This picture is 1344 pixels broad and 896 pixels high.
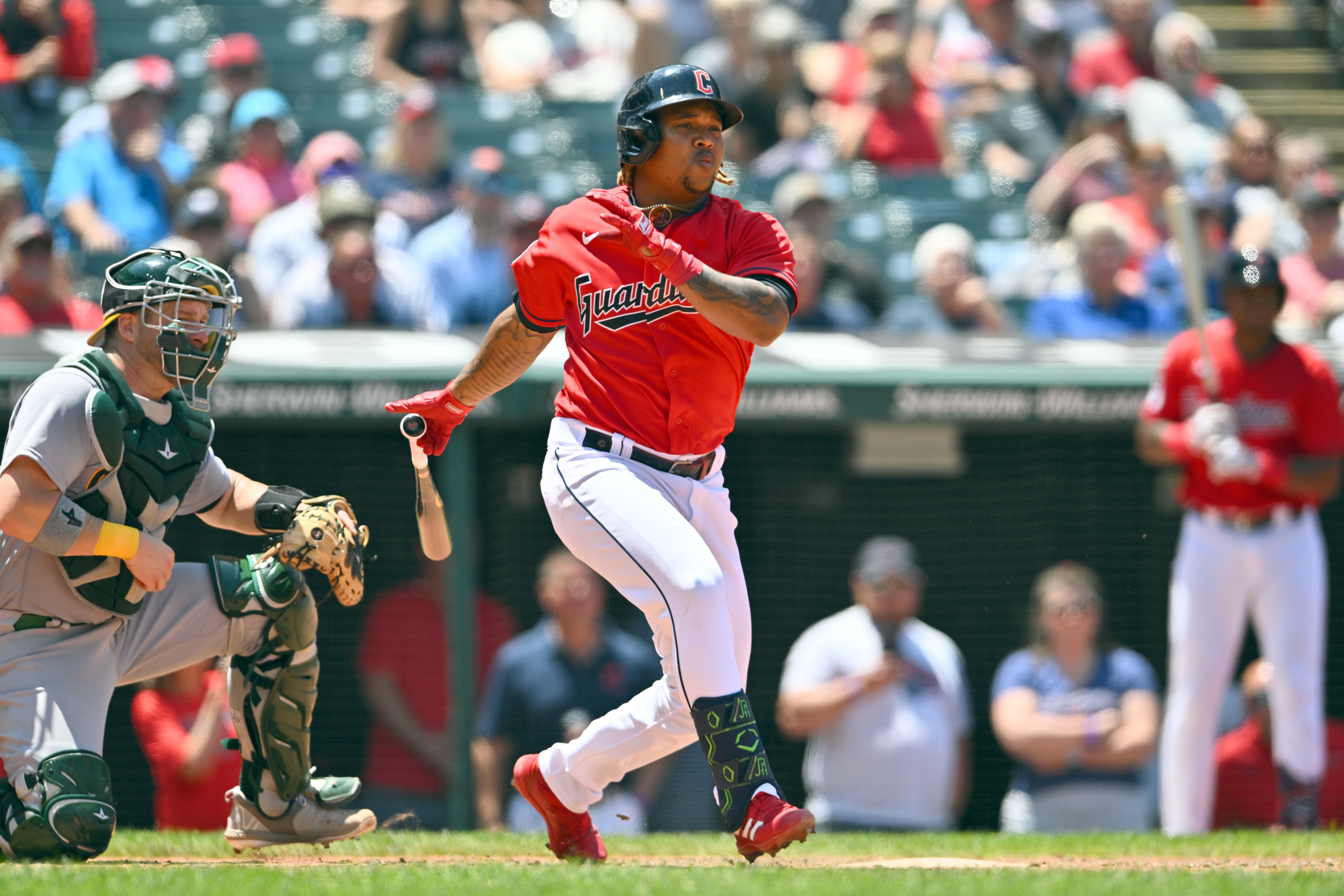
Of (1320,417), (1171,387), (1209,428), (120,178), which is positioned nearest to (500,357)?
(1209,428)

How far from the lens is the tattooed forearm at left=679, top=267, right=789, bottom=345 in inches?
152

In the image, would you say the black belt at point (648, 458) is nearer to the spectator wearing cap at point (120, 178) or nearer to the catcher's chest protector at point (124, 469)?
the catcher's chest protector at point (124, 469)

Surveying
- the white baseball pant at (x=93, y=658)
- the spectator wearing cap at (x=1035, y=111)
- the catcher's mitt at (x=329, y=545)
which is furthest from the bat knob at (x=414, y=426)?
the spectator wearing cap at (x=1035, y=111)

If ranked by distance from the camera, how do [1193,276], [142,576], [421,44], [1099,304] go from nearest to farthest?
[142,576]
[1193,276]
[1099,304]
[421,44]

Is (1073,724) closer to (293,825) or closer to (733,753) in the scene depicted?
(733,753)

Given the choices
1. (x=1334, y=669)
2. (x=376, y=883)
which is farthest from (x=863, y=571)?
(x=376, y=883)

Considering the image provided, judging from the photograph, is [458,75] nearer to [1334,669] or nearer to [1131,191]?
[1131,191]

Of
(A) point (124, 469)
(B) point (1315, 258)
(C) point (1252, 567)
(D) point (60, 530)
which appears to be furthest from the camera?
(B) point (1315, 258)

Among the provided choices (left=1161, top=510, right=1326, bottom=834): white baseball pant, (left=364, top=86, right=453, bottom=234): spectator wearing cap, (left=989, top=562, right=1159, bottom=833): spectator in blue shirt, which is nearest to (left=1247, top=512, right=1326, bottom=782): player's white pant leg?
(left=1161, top=510, right=1326, bottom=834): white baseball pant

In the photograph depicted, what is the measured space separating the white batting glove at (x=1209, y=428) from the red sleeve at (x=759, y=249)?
9.57 feet

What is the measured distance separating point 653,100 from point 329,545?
54.7 inches

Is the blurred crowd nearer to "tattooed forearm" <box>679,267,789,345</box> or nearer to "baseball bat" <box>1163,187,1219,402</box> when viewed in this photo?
"baseball bat" <box>1163,187,1219,402</box>

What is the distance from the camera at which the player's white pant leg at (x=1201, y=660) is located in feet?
21.6

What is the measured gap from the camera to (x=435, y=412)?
4512 millimetres
